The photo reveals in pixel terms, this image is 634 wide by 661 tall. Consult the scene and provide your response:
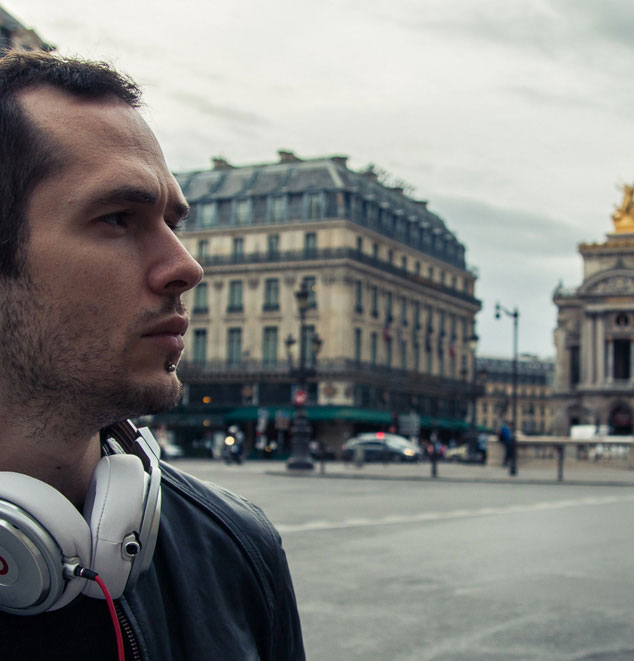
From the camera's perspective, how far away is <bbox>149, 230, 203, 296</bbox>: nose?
1.50 metres

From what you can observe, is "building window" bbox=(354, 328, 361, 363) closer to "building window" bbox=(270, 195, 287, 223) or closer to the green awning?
the green awning

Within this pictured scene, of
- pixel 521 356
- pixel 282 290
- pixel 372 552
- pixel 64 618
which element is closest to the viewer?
pixel 64 618

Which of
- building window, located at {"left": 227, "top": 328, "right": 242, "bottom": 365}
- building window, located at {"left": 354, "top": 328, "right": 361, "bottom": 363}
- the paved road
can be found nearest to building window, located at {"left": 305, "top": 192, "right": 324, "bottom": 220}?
building window, located at {"left": 354, "top": 328, "right": 361, "bottom": 363}

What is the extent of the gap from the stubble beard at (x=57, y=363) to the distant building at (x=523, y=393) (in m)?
155

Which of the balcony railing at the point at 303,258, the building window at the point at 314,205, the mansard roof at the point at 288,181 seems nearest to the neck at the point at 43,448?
the mansard roof at the point at 288,181

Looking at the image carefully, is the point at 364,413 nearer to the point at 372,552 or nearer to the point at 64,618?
the point at 372,552

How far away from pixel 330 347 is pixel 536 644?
6002cm

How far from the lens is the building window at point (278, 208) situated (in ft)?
226

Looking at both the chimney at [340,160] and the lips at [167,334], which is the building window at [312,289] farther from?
the lips at [167,334]

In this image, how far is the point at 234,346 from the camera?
70062 mm

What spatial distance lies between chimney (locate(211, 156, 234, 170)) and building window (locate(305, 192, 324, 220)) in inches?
378

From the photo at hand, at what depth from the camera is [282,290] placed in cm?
6856

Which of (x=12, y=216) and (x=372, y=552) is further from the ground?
(x=12, y=216)

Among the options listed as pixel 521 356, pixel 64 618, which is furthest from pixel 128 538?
pixel 521 356
